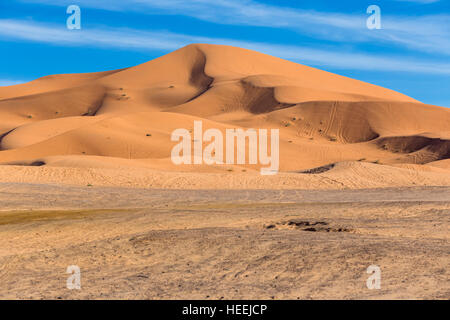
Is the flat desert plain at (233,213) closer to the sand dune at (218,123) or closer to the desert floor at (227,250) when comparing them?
the desert floor at (227,250)

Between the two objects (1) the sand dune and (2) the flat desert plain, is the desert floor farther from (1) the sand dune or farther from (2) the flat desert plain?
(1) the sand dune

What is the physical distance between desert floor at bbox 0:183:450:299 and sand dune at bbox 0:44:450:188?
34.0ft

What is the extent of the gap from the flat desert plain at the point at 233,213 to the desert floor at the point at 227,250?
0.04 metres

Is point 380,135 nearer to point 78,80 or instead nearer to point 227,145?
point 227,145

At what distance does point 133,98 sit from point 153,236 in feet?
233

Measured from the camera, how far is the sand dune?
28656 millimetres

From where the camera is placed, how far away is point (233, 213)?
49.8 ft

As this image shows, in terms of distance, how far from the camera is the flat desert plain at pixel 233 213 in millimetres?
7797

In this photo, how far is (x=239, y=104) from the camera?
235ft

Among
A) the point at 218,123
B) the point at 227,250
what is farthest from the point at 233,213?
the point at 218,123

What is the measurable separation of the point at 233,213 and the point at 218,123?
3476 cm

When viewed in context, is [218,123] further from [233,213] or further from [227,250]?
[227,250]

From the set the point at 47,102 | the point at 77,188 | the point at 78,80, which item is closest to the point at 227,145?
the point at 77,188

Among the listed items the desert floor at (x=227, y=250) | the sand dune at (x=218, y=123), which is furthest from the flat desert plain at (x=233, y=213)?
the sand dune at (x=218, y=123)
